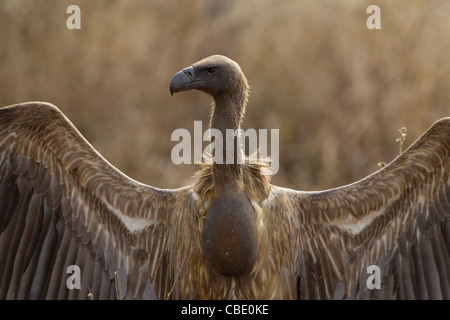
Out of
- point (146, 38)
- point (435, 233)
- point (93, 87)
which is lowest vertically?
point (435, 233)

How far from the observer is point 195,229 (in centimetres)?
568

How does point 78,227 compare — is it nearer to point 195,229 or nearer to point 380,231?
point 195,229

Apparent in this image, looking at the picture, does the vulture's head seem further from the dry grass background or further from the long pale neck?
the dry grass background

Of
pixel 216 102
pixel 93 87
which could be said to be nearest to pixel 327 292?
pixel 216 102

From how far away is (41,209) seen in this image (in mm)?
5922

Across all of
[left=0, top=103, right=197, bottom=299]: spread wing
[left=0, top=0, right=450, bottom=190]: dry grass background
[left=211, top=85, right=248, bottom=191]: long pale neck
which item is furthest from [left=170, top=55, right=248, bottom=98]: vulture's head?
[left=0, top=0, right=450, bottom=190]: dry grass background

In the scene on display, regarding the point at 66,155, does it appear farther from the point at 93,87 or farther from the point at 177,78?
the point at 93,87

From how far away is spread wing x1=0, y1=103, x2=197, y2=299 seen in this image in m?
5.88

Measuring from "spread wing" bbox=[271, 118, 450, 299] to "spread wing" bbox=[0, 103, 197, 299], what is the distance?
0.92 meters

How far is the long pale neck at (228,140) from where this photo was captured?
534 centimetres

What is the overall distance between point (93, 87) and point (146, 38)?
3.40ft

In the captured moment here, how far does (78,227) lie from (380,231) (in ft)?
6.86

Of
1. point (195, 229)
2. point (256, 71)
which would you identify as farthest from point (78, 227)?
point (256, 71)

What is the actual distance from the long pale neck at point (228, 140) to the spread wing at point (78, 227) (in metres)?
0.60
